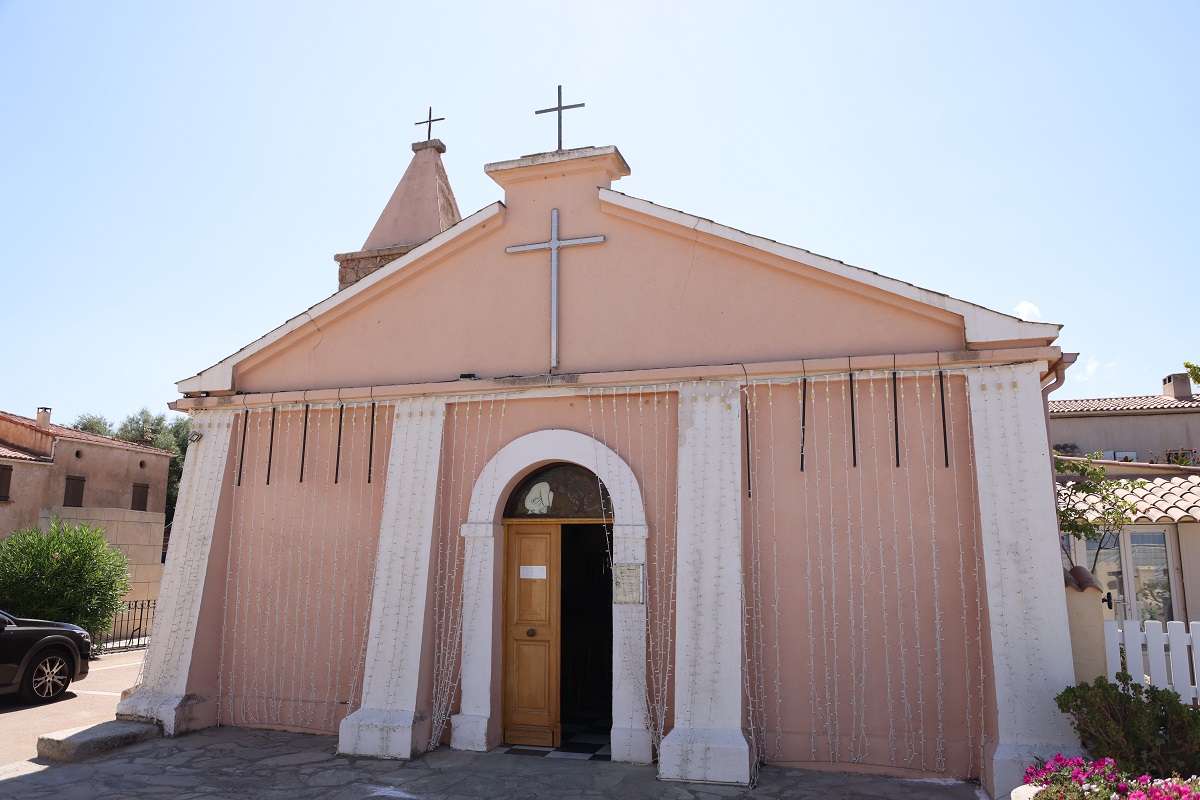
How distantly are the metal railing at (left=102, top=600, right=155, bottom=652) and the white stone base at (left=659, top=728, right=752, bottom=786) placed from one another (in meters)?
13.4

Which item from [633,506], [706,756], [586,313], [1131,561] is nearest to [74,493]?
[586,313]

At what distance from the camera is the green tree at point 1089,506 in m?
10.2

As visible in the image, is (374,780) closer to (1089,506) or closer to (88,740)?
(88,740)

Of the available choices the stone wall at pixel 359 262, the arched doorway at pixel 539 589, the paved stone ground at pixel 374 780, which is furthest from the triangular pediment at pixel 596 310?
the paved stone ground at pixel 374 780

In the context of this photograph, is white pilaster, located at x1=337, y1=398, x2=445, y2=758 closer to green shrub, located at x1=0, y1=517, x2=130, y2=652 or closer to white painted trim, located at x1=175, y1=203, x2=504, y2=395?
white painted trim, located at x1=175, y1=203, x2=504, y2=395

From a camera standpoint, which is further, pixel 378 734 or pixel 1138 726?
pixel 378 734

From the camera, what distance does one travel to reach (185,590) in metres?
8.95

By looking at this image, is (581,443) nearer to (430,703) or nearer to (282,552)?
(430,703)

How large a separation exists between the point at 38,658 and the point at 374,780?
6091 mm

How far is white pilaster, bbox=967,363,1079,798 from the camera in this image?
625 centimetres

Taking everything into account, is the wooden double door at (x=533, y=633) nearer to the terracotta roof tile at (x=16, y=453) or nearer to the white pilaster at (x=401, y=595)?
the white pilaster at (x=401, y=595)

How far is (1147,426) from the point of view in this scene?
2016 cm

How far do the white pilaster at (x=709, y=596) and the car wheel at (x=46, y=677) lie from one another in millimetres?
8220

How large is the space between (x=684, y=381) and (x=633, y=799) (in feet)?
11.6
